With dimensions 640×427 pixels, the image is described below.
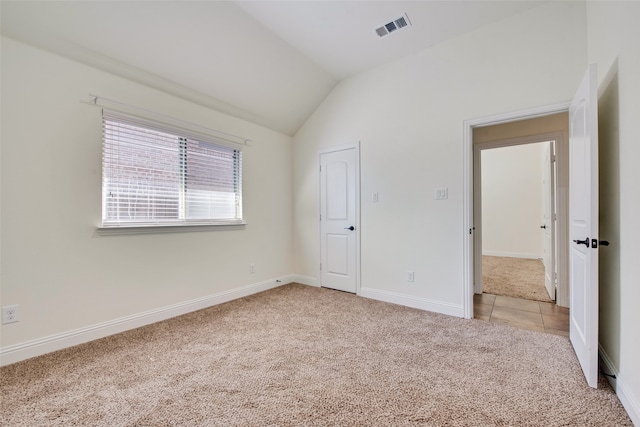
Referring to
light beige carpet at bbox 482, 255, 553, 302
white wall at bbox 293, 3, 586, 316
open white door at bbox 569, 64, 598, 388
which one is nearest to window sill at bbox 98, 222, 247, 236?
white wall at bbox 293, 3, 586, 316

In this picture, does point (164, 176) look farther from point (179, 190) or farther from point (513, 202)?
point (513, 202)

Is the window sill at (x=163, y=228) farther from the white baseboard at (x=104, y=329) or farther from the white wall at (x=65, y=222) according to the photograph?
the white baseboard at (x=104, y=329)

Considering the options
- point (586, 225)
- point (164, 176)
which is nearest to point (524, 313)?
point (586, 225)

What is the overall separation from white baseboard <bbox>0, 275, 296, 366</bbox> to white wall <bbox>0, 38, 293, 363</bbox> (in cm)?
4

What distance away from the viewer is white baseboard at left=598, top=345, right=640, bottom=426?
1.39 m

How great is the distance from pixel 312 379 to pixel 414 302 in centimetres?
178

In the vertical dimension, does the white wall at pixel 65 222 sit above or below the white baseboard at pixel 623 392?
above

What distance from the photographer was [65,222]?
2.25m

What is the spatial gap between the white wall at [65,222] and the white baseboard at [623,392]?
3464 mm

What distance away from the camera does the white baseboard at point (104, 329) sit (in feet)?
6.68

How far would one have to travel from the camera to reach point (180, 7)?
2.30 meters

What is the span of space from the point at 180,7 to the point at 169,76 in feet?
2.21

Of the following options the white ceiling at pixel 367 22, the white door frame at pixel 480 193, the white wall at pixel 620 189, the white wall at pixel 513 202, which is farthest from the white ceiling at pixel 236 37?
the white wall at pixel 513 202

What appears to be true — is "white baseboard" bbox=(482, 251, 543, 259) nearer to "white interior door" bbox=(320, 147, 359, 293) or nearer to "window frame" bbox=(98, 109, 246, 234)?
"white interior door" bbox=(320, 147, 359, 293)
